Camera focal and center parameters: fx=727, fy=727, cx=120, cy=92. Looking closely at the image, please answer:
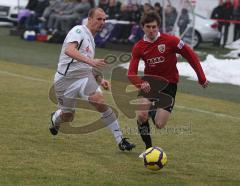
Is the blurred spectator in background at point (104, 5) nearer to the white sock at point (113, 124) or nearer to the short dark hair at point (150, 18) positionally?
the white sock at point (113, 124)

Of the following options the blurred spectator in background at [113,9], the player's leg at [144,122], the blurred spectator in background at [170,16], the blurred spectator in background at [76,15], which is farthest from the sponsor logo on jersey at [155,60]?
the blurred spectator in background at [76,15]

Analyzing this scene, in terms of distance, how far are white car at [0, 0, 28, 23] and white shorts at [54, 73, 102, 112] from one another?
24.8 meters

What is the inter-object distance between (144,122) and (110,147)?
841mm

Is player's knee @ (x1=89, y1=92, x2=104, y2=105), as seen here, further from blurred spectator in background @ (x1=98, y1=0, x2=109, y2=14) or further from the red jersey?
blurred spectator in background @ (x1=98, y1=0, x2=109, y2=14)

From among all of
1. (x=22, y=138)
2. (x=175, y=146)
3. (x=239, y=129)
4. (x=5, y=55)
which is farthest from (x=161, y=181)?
(x=5, y=55)

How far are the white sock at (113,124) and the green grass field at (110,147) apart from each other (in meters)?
0.21

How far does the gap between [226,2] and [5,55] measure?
9535mm

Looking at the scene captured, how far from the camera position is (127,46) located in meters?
26.6

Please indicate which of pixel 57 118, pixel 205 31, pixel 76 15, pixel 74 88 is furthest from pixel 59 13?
pixel 74 88

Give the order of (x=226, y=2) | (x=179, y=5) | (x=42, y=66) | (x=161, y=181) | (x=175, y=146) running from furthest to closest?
(x=226, y=2)
(x=179, y=5)
(x=42, y=66)
(x=175, y=146)
(x=161, y=181)

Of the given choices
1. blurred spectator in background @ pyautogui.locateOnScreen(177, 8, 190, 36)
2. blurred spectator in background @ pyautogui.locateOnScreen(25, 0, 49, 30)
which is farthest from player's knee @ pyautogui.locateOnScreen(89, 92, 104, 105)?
blurred spectator in background @ pyautogui.locateOnScreen(25, 0, 49, 30)

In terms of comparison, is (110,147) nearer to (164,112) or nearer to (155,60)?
(164,112)

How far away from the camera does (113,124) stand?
10.3m

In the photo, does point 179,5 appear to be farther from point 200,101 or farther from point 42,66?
point 200,101
